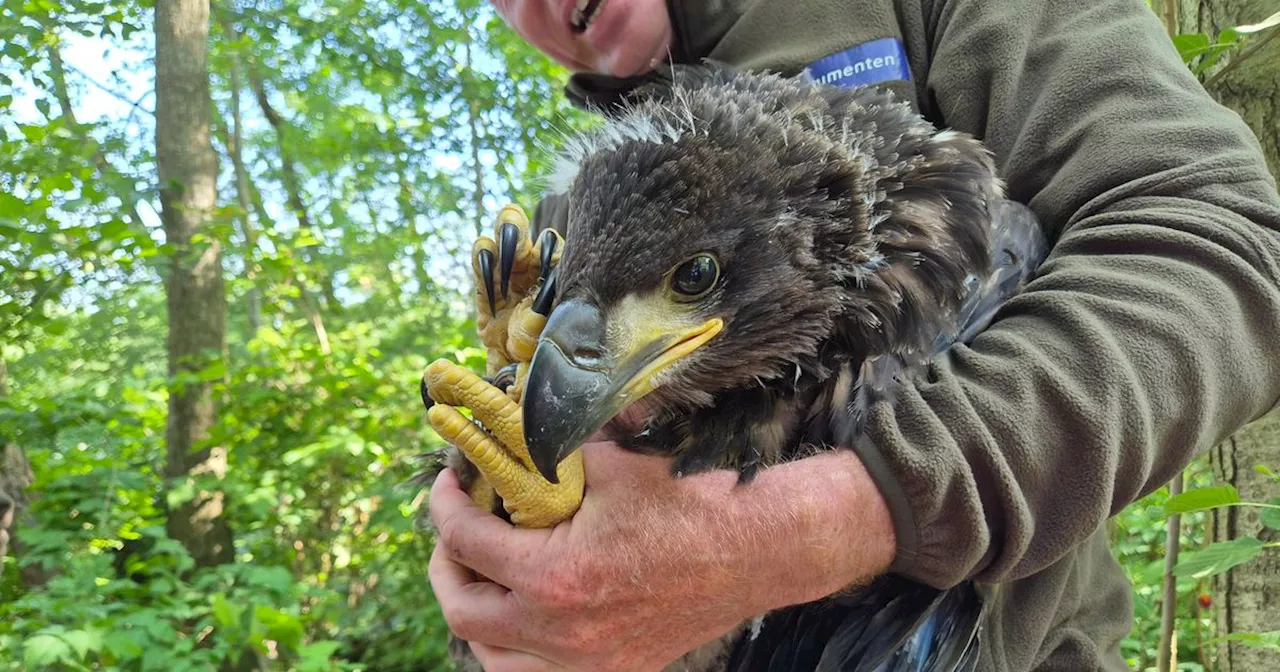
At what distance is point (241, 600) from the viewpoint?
15.2 feet

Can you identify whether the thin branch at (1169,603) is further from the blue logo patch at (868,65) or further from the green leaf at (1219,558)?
the blue logo patch at (868,65)

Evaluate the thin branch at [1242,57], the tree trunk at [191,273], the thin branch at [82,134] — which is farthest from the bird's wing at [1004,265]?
the tree trunk at [191,273]

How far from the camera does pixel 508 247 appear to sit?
5.38 ft

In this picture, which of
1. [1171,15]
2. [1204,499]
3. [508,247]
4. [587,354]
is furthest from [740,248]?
[1171,15]

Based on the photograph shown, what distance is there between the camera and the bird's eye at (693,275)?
1.14m

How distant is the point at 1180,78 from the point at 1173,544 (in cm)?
168

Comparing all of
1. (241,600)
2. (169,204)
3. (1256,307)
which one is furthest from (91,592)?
(1256,307)

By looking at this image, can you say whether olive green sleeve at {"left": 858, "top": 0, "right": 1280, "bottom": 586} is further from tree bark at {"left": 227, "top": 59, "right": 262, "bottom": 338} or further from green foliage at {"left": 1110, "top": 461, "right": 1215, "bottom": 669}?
tree bark at {"left": 227, "top": 59, "right": 262, "bottom": 338}

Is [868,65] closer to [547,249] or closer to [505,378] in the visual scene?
[547,249]

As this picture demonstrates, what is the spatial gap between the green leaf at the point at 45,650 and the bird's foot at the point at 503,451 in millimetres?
2737

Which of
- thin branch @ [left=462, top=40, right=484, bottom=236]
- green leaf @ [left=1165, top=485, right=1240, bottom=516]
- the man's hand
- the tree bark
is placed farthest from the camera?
the tree bark

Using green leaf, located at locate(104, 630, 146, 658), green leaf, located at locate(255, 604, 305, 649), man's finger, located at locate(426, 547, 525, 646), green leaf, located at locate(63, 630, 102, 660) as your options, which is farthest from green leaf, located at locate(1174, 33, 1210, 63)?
green leaf, located at locate(104, 630, 146, 658)

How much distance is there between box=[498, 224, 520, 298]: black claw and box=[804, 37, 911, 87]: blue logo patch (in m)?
0.66

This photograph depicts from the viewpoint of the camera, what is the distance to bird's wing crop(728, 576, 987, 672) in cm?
132
